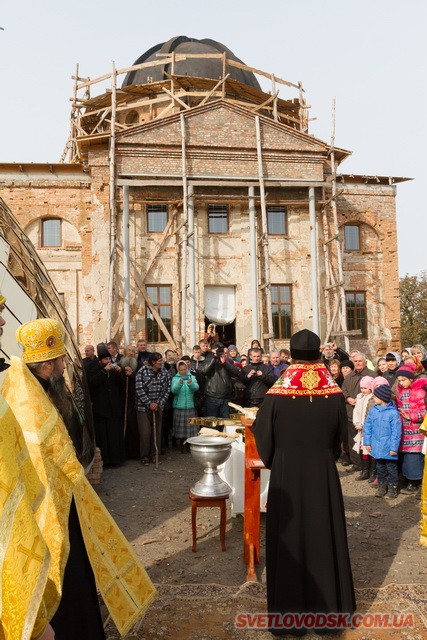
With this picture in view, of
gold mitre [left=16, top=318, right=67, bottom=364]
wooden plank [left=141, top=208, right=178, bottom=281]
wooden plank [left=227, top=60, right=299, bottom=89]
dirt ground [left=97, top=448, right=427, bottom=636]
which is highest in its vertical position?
wooden plank [left=227, top=60, right=299, bottom=89]

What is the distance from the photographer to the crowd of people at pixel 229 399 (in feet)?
23.9

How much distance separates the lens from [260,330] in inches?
797

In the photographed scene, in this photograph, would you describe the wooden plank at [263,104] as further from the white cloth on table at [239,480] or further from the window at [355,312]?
the white cloth on table at [239,480]

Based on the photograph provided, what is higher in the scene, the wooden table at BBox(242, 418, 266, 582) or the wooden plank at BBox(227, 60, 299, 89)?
the wooden plank at BBox(227, 60, 299, 89)

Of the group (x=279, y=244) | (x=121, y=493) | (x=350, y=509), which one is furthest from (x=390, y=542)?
(x=279, y=244)

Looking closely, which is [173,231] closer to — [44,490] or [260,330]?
[260,330]

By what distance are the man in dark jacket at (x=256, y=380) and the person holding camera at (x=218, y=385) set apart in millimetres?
235

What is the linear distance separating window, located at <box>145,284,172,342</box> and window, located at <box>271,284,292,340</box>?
12.9ft

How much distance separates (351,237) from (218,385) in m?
13.5

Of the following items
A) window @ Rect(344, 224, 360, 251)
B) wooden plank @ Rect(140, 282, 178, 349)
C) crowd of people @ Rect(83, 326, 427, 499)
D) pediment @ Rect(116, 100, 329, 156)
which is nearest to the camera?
crowd of people @ Rect(83, 326, 427, 499)

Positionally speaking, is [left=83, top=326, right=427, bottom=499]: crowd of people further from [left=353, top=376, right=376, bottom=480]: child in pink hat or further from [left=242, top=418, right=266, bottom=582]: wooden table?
[left=242, top=418, right=266, bottom=582]: wooden table

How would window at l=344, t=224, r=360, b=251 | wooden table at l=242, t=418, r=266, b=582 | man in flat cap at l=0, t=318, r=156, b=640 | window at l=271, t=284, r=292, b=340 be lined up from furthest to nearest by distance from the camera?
window at l=344, t=224, r=360, b=251 < window at l=271, t=284, r=292, b=340 < wooden table at l=242, t=418, r=266, b=582 < man in flat cap at l=0, t=318, r=156, b=640

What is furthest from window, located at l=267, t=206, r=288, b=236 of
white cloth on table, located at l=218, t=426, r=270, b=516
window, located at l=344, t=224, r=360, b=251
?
white cloth on table, located at l=218, t=426, r=270, b=516

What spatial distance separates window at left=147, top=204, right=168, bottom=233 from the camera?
20234 millimetres
